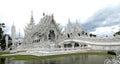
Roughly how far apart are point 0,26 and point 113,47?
26.4 meters

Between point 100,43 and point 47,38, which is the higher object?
point 47,38

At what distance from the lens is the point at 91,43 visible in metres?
49.4

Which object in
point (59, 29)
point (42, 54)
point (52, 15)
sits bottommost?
point (42, 54)

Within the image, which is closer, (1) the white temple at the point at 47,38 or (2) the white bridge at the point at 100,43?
(2) the white bridge at the point at 100,43

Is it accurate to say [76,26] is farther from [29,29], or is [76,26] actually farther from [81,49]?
[81,49]

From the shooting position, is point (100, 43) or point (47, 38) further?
point (47, 38)

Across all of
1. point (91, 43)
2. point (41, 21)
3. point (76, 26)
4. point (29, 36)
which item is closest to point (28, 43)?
point (29, 36)

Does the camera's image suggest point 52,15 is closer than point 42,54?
No

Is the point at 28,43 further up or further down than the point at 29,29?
further down

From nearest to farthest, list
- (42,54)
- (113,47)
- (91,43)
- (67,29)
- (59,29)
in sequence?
(42,54) → (113,47) → (91,43) → (59,29) → (67,29)

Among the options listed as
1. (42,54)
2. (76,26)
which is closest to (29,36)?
(42,54)

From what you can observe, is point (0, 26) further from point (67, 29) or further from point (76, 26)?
point (76, 26)

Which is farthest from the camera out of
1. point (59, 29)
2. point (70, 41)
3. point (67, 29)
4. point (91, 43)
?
point (67, 29)

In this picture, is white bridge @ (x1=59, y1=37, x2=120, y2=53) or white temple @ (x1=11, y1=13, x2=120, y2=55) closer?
white bridge @ (x1=59, y1=37, x2=120, y2=53)
